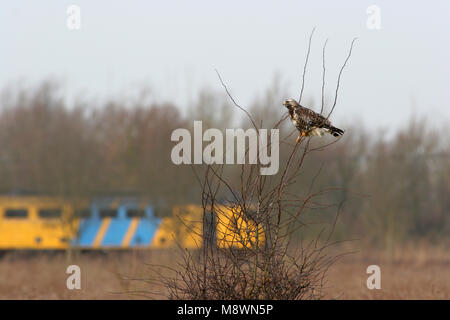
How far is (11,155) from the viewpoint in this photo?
4169 cm

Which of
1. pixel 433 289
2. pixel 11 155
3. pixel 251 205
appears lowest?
pixel 433 289

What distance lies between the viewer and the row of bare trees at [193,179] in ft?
114

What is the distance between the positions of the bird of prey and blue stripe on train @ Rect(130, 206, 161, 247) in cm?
2647

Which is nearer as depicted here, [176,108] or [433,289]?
[433,289]

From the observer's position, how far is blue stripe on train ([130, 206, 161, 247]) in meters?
33.2

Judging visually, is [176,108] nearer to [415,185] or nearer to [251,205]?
[415,185]

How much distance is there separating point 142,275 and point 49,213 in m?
20.4

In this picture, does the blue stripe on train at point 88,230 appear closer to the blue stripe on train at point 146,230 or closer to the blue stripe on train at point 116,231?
the blue stripe on train at point 116,231

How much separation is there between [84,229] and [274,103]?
30.0 feet

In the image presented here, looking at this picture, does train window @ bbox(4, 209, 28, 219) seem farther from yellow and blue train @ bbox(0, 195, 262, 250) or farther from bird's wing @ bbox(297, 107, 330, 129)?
bird's wing @ bbox(297, 107, 330, 129)

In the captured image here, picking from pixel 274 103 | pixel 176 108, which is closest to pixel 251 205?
pixel 274 103

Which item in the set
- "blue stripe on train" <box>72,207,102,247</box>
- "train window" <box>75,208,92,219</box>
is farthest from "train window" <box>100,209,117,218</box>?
"train window" <box>75,208,92,219</box>

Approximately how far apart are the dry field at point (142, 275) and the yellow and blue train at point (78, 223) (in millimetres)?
711
